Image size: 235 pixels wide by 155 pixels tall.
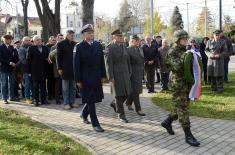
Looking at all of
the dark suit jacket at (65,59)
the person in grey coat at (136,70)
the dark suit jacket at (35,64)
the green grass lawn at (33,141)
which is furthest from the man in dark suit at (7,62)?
the person in grey coat at (136,70)

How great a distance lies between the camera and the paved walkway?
7.06 metres

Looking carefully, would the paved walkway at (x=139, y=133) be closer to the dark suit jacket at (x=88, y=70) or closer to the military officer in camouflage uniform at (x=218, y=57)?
the dark suit jacket at (x=88, y=70)

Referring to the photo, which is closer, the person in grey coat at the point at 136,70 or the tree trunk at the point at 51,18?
the person in grey coat at the point at 136,70

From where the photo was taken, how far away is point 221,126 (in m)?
8.77

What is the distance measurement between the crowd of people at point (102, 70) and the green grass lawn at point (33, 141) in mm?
1025

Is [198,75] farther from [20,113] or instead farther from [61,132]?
[20,113]

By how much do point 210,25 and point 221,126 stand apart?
73.8m

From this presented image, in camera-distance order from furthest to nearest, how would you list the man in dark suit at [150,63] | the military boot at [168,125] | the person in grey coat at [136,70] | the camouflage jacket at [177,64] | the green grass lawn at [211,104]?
the man in dark suit at [150,63] → the green grass lawn at [211,104] → the person in grey coat at [136,70] → the military boot at [168,125] → the camouflage jacket at [177,64]

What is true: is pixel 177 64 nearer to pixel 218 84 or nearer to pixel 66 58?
pixel 66 58

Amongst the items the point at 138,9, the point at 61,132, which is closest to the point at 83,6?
the point at 61,132

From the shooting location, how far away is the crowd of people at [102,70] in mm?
7352

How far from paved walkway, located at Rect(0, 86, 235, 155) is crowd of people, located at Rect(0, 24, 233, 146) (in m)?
0.27

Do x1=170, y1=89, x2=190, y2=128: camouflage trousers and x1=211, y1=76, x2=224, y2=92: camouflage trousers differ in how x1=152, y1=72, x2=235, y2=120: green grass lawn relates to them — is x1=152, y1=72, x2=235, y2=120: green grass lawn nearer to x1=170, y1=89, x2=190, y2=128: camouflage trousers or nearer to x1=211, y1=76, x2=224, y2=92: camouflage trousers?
x1=211, y1=76, x2=224, y2=92: camouflage trousers

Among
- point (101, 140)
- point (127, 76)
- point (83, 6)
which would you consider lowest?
point (101, 140)
